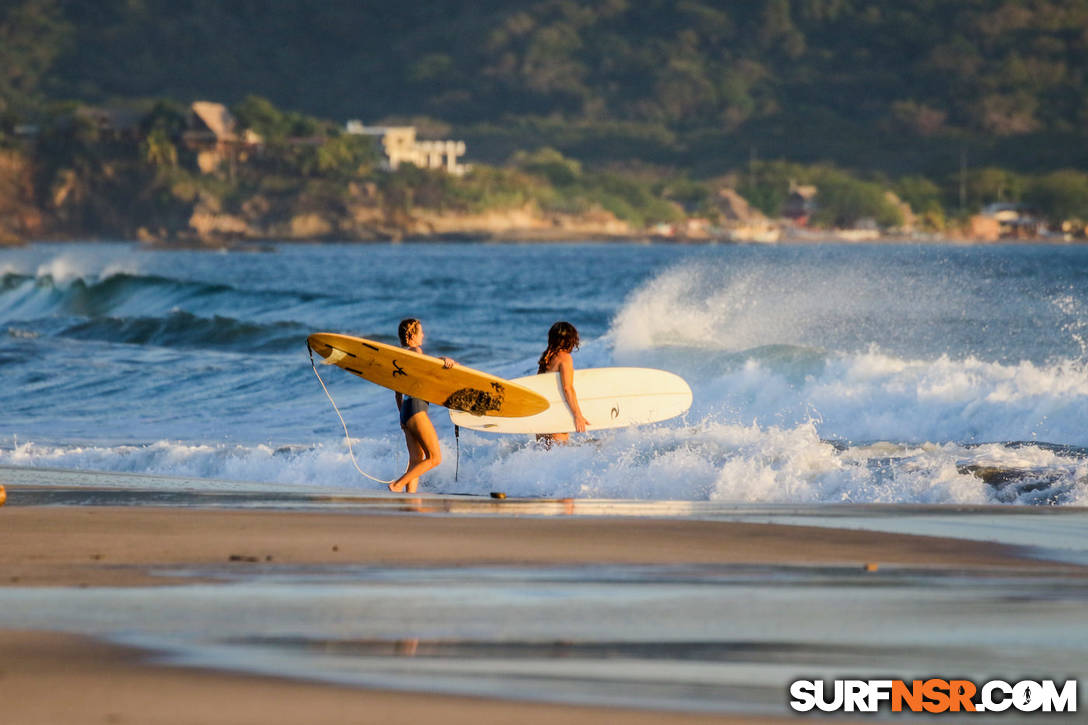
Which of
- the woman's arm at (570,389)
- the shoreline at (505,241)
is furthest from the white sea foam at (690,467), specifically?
the shoreline at (505,241)

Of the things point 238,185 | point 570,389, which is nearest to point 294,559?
point 570,389

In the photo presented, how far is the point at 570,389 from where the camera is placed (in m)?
11.2

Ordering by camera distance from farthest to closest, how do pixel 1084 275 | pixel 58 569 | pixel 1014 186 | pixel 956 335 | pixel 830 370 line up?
1. pixel 1014 186
2. pixel 1084 275
3. pixel 956 335
4. pixel 830 370
5. pixel 58 569

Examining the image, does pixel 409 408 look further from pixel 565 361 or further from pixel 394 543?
pixel 394 543

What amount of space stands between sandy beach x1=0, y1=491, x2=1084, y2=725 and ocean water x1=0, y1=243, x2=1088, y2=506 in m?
2.52

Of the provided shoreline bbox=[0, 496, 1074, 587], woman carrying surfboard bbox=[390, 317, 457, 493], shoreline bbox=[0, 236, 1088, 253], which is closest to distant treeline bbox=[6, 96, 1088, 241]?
shoreline bbox=[0, 236, 1088, 253]

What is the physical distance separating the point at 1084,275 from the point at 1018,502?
51627mm

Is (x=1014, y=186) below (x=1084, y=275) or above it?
above

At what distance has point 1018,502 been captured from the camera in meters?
10.4

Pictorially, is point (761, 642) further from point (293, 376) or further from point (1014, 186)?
point (1014, 186)

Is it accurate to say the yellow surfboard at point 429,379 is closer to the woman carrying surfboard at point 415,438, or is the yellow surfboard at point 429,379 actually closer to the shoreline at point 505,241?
the woman carrying surfboard at point 415,438

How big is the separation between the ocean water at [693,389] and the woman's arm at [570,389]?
1.54 feet

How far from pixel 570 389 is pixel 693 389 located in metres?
6.62

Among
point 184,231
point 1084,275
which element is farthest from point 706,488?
point 184,231
